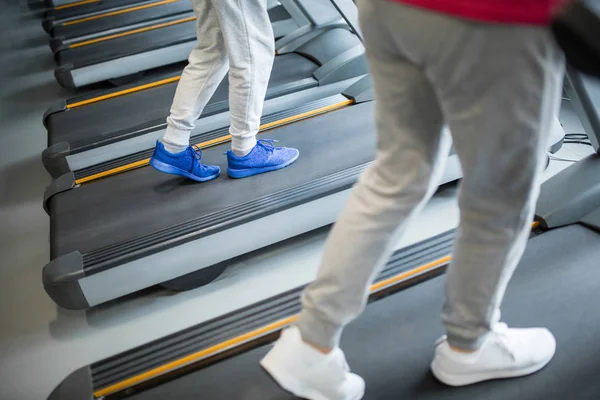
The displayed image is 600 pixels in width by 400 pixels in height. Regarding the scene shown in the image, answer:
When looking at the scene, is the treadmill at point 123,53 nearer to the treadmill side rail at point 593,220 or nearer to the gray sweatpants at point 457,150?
the treadmill side rail at point 593,220

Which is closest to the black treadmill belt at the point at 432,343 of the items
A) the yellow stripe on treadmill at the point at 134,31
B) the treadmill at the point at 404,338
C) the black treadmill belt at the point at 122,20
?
the treadmill at the point at 404,338

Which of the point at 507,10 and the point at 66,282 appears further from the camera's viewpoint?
the point at 66,282

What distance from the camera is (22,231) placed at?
2.44 meters

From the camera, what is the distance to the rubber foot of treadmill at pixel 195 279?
6.26 ft

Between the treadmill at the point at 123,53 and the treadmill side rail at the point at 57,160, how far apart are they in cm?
106

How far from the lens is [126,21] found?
174 inches

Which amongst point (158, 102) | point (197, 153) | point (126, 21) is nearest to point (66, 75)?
point (158, 102)

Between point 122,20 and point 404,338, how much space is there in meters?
3.85

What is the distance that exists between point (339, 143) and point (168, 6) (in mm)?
2787

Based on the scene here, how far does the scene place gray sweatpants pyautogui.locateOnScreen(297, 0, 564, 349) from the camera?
0.77m

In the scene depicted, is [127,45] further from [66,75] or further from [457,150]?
[457,150]

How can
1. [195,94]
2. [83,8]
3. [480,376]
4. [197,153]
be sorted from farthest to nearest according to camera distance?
[83,8]
[197,153]
[195,94]
[480,376]

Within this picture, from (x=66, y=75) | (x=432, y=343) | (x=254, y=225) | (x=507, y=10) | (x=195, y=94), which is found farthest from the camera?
(x=66, y=75)

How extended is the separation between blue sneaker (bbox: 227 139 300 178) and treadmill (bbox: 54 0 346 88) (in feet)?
4.92
